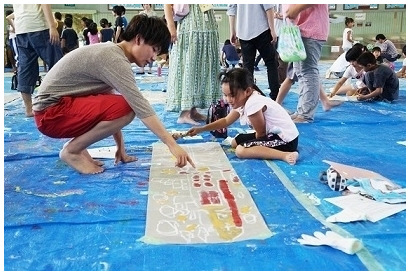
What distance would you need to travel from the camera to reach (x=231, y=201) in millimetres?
1503

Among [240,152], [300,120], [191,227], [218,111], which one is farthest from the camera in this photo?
[300,120]

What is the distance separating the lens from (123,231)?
128 cm

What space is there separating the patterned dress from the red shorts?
1015mm

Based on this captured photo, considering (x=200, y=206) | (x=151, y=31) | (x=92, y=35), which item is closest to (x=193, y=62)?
(x=151, y=31)

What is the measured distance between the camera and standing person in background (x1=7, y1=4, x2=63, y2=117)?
296 cm

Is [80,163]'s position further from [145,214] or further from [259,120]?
[259,120]

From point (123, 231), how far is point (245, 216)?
359 mm

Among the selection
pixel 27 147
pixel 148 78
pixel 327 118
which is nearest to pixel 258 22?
pixel 327 118

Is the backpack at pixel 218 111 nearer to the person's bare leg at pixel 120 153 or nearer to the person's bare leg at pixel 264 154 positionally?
the person's bare leg at pixel 264 154

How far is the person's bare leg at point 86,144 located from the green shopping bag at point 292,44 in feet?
4.08

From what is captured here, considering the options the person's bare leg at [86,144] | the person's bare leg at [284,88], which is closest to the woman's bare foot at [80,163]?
the person's bare leg at [86,144]

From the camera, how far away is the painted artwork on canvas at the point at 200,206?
1.25 metres

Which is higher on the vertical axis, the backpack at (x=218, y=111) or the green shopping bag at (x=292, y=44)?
the green shopping bag at (x=292, y=44)

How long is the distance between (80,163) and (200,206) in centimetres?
61
